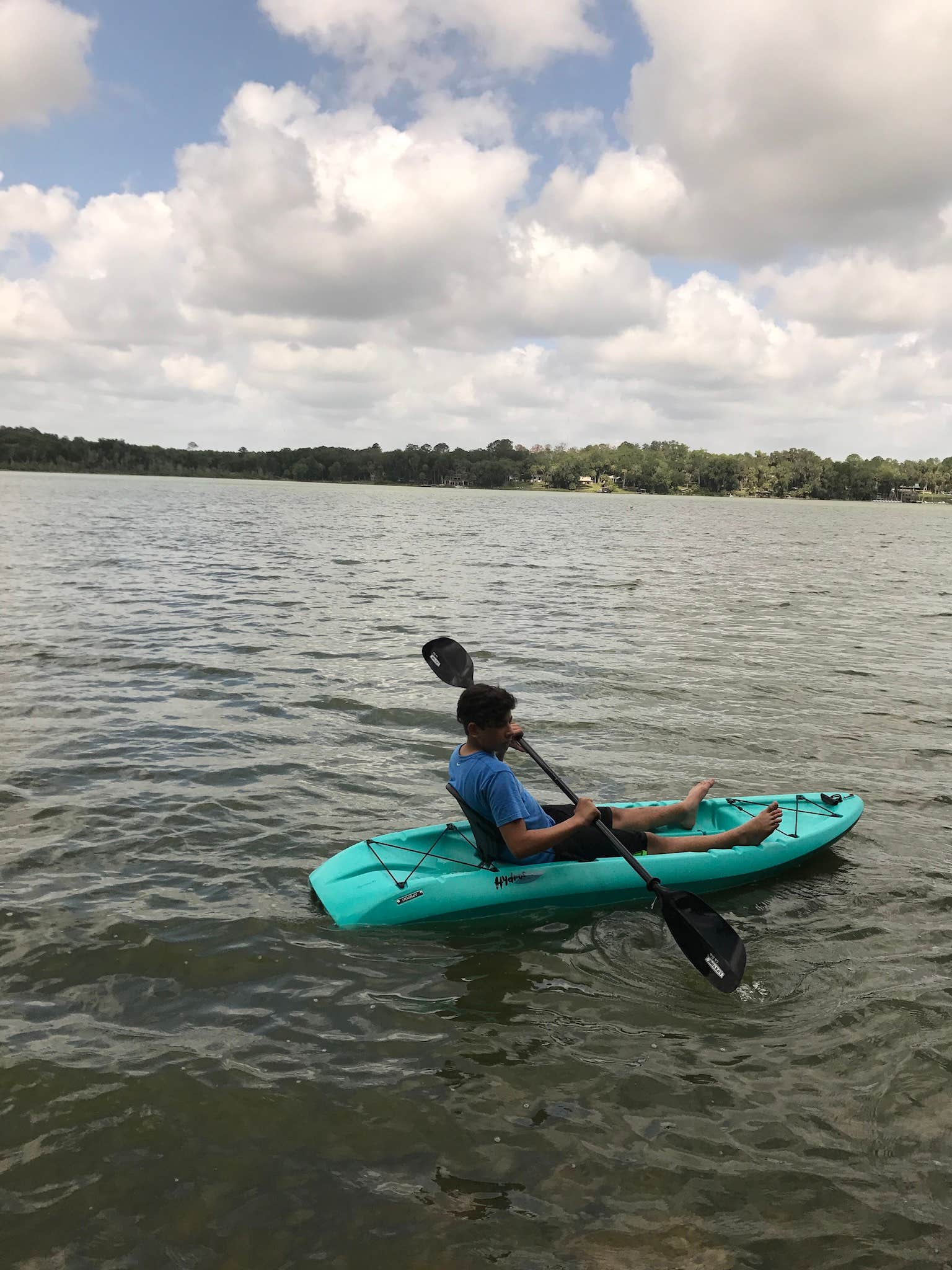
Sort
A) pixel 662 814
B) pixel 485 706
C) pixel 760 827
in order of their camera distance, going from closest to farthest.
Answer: pixel 485 706 < pixel 760 827 < pixel 662 814

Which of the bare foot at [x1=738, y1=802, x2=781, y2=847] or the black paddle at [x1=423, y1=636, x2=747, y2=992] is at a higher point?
the bare foot at [x1=738, y1=802, x2=781, y2=847]

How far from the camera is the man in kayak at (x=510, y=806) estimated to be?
5988mm

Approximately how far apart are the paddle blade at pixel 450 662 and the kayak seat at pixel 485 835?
2015 millimetres

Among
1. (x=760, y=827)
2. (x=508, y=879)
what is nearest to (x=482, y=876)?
(x=508, y=879)

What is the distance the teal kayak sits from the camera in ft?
20.0

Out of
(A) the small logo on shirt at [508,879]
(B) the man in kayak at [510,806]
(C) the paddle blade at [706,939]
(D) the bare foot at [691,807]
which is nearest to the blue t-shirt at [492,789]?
(B) the man in kayak at [510,806]

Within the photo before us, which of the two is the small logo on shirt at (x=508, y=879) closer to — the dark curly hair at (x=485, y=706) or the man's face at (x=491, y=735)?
the man's face at (x=491, y=735)

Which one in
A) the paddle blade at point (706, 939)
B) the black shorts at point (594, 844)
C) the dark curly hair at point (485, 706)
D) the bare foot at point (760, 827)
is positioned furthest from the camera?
the bare foot at point (760, 827)

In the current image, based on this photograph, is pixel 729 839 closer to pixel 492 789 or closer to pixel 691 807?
pixel 691 807

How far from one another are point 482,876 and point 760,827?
228 cm

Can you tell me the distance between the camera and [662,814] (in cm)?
723

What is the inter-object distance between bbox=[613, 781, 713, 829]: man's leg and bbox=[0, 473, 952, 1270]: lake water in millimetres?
763

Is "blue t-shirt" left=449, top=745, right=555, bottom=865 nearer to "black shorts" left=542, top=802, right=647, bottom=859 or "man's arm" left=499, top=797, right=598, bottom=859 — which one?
"man's arm" left=499, top=797, right=598, bottom=859

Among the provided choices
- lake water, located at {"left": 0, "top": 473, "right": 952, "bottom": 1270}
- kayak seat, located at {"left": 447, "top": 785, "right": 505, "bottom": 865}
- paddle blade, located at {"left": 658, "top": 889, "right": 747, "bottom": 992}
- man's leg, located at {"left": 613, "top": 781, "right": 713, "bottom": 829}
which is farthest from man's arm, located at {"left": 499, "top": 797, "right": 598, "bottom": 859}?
man's leg, located at {"left": 613, "top": 781, "right": 713, "bottom": 829}
